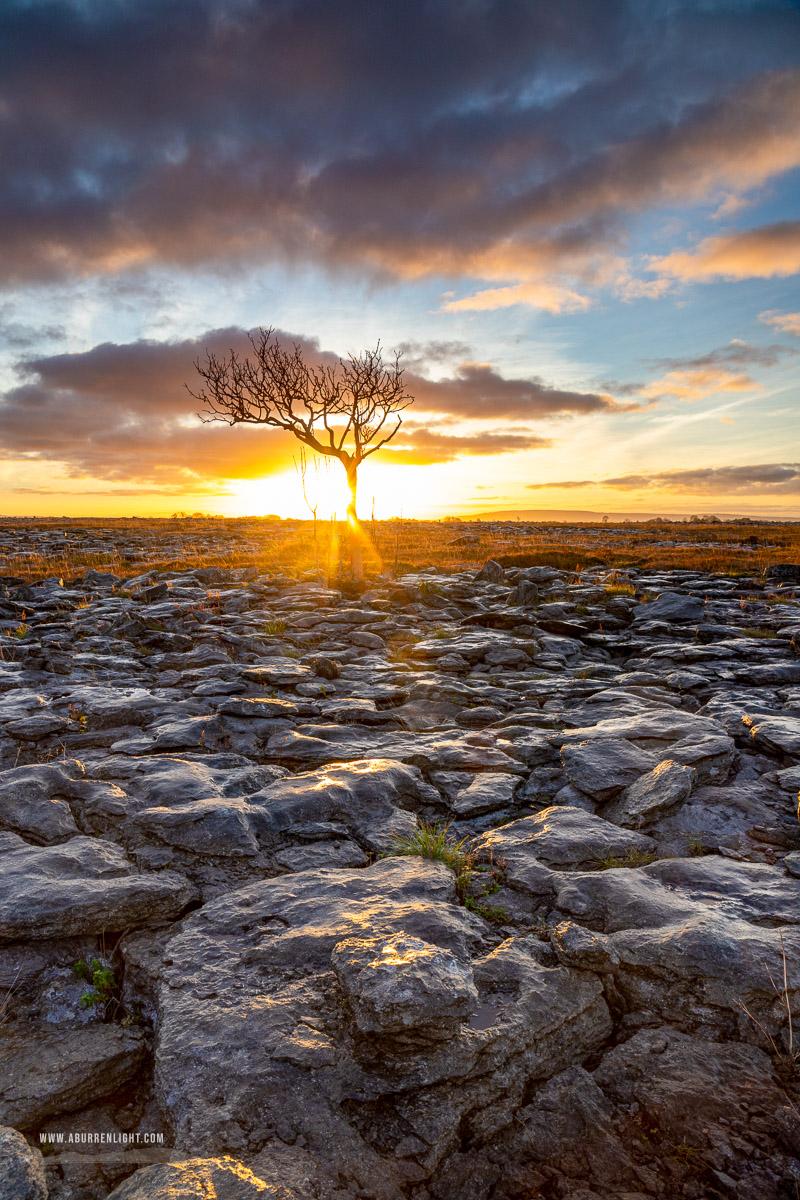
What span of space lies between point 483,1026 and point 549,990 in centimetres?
58

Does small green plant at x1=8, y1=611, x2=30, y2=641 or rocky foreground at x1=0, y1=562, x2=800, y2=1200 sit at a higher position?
small green plant at x1=8, y1=611, x2=30, y2=641

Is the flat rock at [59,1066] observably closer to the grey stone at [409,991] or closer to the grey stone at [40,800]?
the grey stone at [409,991]

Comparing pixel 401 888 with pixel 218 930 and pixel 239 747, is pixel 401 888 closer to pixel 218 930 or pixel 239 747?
pixel 218 930

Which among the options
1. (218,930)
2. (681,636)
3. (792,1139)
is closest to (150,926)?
(218,930)

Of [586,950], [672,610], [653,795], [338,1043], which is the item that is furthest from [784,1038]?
[672,610]

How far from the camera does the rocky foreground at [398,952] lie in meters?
3.13

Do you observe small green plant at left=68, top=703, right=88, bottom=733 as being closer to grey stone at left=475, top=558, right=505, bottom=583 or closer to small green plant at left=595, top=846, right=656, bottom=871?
small green plant at left=595, top=846, right=656, bottom=871

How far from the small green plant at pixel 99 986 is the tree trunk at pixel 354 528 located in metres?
20.5

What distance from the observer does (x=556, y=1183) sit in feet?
10.0

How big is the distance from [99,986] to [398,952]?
88.0 inches

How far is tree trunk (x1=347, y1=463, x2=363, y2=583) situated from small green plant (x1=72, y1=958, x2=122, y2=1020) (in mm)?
20476

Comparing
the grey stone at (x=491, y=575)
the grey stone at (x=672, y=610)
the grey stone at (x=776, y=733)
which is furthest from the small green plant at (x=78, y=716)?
the grey stone at (x=491, y=575)

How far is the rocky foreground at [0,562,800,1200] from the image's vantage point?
3127 millimetres

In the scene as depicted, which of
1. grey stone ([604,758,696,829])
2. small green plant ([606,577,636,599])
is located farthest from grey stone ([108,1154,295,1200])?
small green plant ([606,577,636,599])
